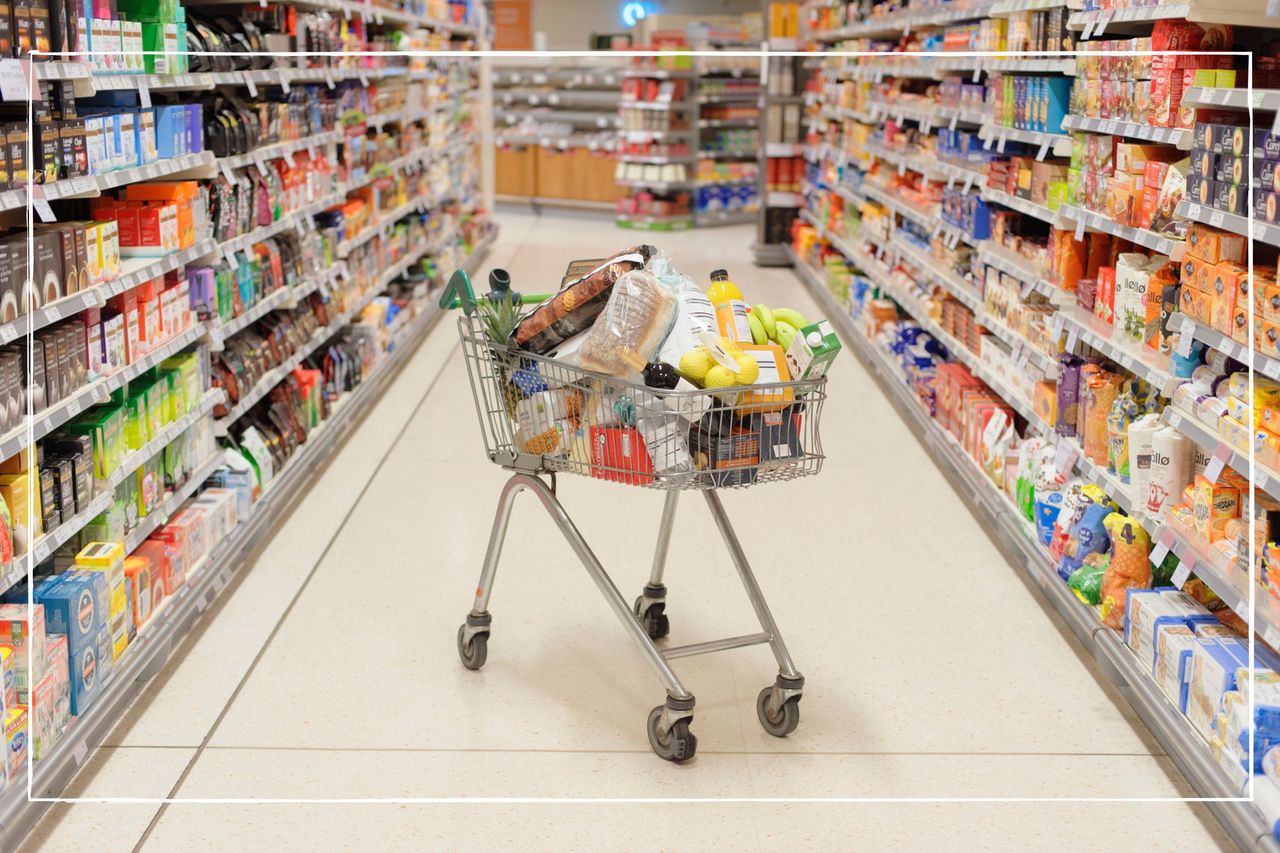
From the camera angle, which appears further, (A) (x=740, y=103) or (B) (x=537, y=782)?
(A) (x=740, y=103)

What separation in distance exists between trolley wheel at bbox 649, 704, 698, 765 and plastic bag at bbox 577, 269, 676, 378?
2.76 ft

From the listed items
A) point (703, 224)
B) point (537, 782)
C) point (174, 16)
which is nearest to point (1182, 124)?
point (537, 782)

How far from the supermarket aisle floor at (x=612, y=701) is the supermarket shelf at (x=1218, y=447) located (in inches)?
29.8

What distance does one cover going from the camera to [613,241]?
42.3 ft

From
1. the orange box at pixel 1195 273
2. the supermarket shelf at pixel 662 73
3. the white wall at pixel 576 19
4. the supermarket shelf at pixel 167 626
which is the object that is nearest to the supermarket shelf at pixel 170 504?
the supermarket shelf at pixel 167 626

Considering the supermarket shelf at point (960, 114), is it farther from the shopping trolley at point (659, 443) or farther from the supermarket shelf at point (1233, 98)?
the shopping trolley at point (659, 443)

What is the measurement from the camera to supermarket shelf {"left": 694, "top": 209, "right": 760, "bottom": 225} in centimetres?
1405

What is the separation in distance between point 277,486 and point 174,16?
5.70ft

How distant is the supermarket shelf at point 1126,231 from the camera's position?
3.57 metres

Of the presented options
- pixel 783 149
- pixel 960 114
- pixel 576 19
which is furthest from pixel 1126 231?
pixel 576 19

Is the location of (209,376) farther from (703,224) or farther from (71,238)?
(703,224)

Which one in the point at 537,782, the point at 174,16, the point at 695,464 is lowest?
the point at 537,782

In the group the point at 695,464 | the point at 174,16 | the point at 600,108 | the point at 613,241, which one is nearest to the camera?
the point at 695,464

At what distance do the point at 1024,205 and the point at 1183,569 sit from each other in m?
2.03
